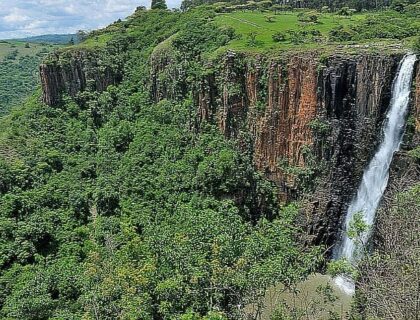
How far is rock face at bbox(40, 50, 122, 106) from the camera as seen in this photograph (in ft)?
139

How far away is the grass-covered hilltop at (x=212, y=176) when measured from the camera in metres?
20.1

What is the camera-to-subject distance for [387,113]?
25484 millimetres

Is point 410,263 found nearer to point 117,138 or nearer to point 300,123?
point 300,123

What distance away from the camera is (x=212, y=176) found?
1179 inches

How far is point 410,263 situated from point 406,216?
257cm

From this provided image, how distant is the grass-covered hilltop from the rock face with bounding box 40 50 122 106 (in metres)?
0.13

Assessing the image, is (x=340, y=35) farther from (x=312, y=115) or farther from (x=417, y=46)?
(x=417, y=46)

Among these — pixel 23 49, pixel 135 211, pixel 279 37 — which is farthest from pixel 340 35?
pixel 23 49

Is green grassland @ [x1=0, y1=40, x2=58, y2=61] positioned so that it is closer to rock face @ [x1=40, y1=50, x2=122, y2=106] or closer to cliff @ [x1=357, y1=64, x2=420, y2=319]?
rock face @ [x1=40, y1=50, x2=122, y2=106]

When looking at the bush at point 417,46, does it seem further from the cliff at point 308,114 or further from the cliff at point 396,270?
the cliff at point 396,270

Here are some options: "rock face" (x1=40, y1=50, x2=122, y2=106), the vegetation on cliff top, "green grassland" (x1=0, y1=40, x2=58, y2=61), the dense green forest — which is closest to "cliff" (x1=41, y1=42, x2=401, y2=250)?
the vegetation on cliff top

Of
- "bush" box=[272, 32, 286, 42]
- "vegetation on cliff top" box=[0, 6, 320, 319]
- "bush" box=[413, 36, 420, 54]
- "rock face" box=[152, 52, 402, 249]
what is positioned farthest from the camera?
"bush" box=[272, 32, 286, 42]

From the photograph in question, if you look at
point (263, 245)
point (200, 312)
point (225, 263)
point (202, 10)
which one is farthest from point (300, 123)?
point (202, 10)

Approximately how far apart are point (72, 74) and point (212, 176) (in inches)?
803
